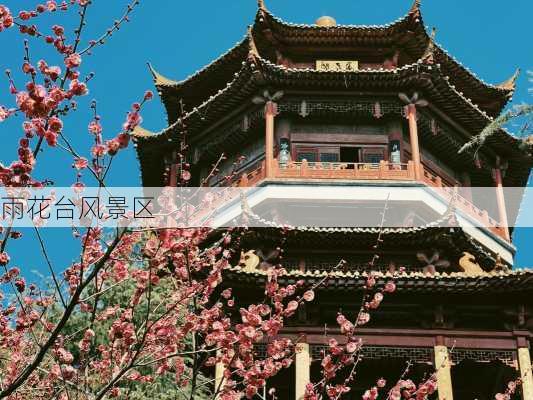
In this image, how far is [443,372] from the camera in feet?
45.9

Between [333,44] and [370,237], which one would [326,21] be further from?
[370,237]

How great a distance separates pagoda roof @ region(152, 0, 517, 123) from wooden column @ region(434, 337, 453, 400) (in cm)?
930

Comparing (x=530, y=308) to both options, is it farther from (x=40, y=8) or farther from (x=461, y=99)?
(x=40, y=8)

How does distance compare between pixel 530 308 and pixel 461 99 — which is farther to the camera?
pixel 461 99

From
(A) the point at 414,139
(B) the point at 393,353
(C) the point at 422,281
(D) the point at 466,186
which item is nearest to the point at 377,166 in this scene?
(A) the point at 414,139

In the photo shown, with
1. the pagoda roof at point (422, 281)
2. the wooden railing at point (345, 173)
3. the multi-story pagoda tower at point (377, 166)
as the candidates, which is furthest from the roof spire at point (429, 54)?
the pagoda roof at point (422, 281)

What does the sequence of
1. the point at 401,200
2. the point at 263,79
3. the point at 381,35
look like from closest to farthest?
the point at 401,200
the point at 263,79
the point at 381,35

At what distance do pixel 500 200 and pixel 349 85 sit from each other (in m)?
5.28

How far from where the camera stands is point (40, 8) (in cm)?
628

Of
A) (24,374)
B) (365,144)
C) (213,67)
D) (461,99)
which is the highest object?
(213,67)

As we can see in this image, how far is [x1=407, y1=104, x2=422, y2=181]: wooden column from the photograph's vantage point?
757 inches

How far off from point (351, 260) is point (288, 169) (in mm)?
3091

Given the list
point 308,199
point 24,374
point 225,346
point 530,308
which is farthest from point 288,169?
point 24,374

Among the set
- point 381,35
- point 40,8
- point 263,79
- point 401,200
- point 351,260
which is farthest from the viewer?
point 381,35
